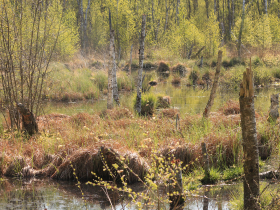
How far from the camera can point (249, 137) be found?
3883 millimetres

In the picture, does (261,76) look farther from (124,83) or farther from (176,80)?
(124,83)

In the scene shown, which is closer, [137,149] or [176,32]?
[137,149]

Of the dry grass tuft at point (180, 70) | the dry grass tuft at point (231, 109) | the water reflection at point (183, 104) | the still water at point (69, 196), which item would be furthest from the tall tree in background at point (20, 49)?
the dry grass tuft at point (180, 70)

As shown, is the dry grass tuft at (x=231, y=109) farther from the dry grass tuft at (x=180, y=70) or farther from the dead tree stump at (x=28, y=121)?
the dry grass tuft at (x=180, y=70)

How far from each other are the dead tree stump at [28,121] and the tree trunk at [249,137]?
5.60 meters

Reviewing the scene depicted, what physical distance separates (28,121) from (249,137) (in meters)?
5.89

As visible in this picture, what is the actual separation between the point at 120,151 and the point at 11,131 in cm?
319

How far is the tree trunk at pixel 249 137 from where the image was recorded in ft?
12.4

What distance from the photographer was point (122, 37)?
37406 millimetres

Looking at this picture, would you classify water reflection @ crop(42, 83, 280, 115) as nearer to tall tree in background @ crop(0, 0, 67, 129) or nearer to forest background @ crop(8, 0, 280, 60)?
tall tree in background @ crop(0, 0, 67, 129)

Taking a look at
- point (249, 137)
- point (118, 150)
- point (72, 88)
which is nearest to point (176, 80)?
point (72, 88)

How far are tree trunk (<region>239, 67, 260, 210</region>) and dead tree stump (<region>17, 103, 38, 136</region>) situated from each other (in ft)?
18.4

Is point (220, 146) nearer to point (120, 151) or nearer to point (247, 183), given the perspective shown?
point (120, 151)

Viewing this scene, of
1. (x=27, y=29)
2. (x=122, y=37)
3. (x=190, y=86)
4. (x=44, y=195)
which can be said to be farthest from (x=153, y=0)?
(x=44, y=195)
